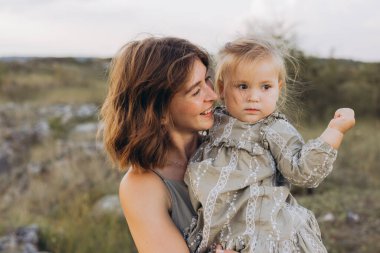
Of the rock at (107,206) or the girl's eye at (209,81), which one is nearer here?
the girl's eye at (209,81)

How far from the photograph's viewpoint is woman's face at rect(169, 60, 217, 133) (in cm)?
240

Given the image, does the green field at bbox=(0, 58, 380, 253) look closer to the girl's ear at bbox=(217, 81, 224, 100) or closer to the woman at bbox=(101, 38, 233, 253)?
the girl's ear at bbox=(217, 81, 224, 100)

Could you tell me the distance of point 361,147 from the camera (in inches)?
374

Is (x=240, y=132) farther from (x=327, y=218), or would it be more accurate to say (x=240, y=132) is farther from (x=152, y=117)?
(x=327, y=218)

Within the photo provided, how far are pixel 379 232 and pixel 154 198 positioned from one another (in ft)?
13.6

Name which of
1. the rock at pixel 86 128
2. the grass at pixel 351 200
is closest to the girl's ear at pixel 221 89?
the grass at pixel 351 200

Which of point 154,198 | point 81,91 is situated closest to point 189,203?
point 154,198

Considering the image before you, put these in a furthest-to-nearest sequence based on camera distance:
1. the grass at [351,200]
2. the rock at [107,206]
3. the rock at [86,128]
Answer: the rock at [86,128]
the rock at [107,206]
the grass at [351,200]

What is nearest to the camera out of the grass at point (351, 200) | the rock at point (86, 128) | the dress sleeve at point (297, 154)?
the dress sleeve at point (297, 154)

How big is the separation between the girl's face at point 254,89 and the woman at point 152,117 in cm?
11

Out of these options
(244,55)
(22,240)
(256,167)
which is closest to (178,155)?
(256,167)

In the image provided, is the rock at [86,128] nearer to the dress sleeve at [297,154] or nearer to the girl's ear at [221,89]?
the girl's ear at [221,89]

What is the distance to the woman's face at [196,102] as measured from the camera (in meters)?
2.40

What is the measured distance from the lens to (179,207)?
2.44 metres
